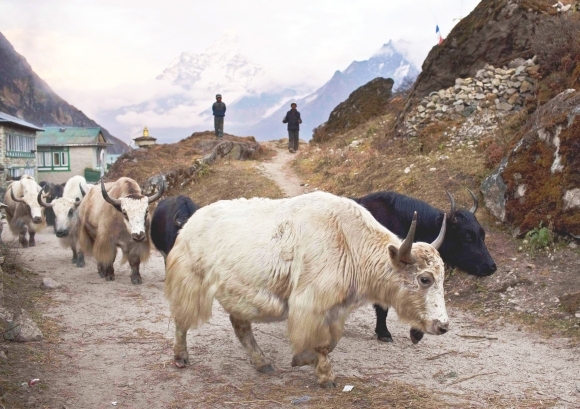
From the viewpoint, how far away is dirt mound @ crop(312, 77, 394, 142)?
2266 centimetres

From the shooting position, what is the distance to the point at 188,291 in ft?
16.2

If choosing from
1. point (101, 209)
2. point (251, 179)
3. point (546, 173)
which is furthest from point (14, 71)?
point (546, 173)

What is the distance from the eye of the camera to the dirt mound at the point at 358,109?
22.7 metres

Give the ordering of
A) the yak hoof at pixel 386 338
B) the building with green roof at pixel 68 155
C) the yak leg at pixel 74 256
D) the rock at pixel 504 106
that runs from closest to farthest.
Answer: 1. the yak hoof at pixel 386 338
2. the yak leg at pixel 74 256
3. the rock at pixel 504 106
4. the building with green roof at pixel 68 155

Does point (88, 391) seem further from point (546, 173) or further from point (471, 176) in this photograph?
point (471, 176)

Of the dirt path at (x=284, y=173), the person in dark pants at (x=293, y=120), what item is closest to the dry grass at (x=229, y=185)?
the dirt path at (x=284, y=173)

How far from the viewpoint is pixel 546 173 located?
8.31m

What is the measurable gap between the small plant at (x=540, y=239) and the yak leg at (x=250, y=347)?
4.51 m

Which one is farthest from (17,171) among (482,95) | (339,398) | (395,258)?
(395,258)

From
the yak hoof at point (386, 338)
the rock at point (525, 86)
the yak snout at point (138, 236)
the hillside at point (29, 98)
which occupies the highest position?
the hillside at point (29, 98)

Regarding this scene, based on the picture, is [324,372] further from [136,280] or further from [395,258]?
[136,280]

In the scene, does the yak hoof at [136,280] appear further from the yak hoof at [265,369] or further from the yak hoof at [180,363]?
the yak hoof at [265,369]

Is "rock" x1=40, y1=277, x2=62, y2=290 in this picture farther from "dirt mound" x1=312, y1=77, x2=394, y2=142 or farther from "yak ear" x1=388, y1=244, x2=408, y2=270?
"dirt mound" x1=312, y1=77, x2=394, y2=142

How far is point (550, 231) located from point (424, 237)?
7.88ft
